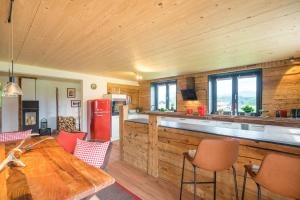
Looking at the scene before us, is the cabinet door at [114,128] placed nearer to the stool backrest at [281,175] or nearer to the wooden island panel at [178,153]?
the wooden island panel at [178,153]

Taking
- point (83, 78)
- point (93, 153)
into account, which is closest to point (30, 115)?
point (83, 78)

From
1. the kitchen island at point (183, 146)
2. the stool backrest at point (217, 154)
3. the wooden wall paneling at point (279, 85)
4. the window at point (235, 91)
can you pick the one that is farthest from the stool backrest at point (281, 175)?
the window at point (235, 91)

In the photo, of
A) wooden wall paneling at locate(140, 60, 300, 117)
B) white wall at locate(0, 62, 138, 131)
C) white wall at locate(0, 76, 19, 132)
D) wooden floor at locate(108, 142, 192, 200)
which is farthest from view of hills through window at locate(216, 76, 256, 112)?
white wall at locate(0, 76, 19, 132)

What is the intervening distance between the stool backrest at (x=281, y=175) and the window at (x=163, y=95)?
15.2ft

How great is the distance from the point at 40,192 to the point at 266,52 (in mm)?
3739

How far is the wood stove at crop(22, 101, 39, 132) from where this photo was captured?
17.8ft

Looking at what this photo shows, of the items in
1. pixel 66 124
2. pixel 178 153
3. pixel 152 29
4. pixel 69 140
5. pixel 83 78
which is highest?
pixel 152 29

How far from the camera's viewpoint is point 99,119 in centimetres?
484

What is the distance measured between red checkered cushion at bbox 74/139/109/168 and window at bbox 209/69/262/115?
386 centimetres

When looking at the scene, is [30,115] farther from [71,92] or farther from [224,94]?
[224,94]

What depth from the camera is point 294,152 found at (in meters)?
1.42

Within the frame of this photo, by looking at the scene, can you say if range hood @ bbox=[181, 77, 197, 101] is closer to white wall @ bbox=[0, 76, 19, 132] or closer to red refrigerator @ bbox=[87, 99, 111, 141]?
red refrigerator @ bbox=[87, 99, 111, 141]

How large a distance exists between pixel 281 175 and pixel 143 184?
191cm

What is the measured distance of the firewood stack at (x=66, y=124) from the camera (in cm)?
636
